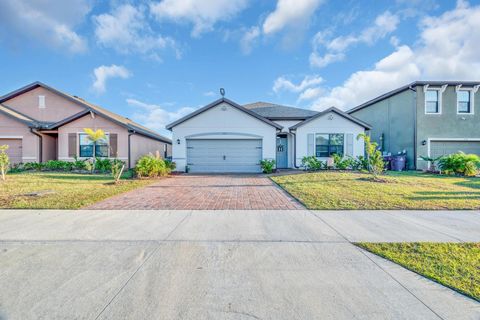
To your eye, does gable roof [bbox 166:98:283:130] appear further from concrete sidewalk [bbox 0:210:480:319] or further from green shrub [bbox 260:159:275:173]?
concrete sidewalk [bbox 0:210:480:319]

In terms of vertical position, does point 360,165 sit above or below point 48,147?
below

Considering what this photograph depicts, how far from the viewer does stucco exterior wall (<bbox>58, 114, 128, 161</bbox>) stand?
15094 millimetres

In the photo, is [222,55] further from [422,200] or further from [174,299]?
[174,299]

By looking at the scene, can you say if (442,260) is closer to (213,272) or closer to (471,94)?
(213,272)

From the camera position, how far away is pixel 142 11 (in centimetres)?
1205

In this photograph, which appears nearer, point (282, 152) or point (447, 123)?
point (447, 123)

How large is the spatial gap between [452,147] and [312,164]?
11162mm

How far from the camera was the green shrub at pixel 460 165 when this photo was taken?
11.8m

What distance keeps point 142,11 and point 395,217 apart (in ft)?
48.5

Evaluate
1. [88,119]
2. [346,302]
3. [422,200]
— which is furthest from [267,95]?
[346,302]

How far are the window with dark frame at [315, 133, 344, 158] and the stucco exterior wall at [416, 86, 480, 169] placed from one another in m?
5.64

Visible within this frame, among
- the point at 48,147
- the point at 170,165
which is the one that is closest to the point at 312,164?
the point at 170,165

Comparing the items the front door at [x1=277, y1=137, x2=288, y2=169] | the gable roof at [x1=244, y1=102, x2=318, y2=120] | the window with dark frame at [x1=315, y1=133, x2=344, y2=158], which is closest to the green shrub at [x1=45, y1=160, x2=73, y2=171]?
the gable roof at [x1=244, y1=102, x2=318, y2=120]

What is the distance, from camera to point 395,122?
17328 millimetres
